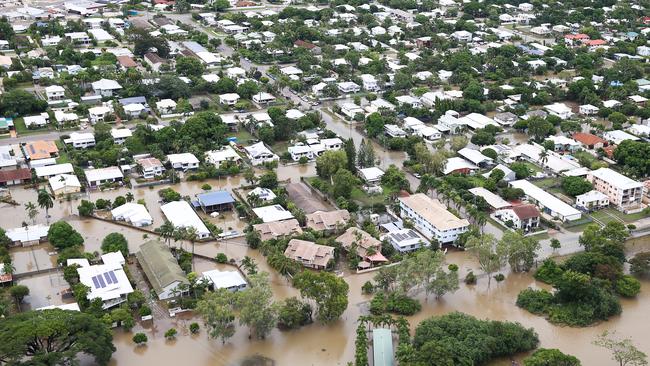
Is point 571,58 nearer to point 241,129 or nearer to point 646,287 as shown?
point 241,129

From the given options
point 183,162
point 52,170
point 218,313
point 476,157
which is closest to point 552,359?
point 218,313

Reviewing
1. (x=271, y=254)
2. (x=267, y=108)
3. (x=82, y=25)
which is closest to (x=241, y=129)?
(x=267, y=108)

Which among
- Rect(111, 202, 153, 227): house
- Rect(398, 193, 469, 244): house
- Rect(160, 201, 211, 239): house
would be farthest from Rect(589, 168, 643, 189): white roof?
Rect(111, 202, 153, 227): house

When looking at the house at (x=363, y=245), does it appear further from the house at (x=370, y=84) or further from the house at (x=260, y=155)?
the house at (x=370, y=84)

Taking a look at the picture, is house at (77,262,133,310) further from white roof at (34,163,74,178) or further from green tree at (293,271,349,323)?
white roof at (34,163,74,178)

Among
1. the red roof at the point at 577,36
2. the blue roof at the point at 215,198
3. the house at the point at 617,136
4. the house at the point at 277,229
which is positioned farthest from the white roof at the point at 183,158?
the red roof at the point at 577,36

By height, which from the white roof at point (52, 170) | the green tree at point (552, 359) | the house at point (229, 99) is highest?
the green tree at point (552, 359)
